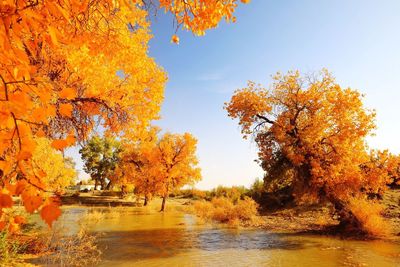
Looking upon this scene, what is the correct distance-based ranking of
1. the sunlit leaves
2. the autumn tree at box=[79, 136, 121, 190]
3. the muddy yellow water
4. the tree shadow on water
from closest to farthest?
the sunlit leaves, the muddy yellow water, the tree shadow on water, the autumn tree at box=[79, 136, 121, 190]

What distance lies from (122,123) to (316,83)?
11.9 meters

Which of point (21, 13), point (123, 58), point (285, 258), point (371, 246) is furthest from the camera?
point (371, 246)

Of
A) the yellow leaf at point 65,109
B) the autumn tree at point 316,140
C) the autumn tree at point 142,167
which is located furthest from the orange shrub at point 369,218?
the autumn tree at point 142,167

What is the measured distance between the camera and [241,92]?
62.5 ft

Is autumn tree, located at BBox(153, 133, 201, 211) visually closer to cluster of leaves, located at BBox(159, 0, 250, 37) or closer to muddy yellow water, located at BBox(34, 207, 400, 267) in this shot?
muddy yellow water, located at BBox(34, 207, 400, 267)

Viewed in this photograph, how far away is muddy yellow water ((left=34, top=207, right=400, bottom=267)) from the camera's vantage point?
11083 millimetres

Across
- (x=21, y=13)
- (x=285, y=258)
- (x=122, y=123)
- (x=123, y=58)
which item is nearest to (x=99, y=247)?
(x=122, y=123)

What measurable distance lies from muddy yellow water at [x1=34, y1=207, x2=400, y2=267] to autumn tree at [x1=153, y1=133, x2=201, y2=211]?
14028 millimetres

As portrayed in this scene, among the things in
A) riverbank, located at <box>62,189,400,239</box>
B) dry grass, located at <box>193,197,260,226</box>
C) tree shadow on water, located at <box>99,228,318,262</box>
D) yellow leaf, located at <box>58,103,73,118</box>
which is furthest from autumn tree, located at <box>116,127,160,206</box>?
yellow leaf, located at <box>58,103,73,118</box>

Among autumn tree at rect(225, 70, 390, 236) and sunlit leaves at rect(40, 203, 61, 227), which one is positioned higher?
autumn tree at rect(225, 70, 390, 236)

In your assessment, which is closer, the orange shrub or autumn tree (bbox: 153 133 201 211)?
the orange shrub

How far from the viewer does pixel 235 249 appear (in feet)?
43.6

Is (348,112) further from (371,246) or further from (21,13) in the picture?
(21,13)

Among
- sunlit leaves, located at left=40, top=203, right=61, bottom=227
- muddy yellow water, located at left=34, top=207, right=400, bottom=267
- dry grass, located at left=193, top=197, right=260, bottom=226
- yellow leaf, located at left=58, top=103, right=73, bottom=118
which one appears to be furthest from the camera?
dry grass, located at left=193, top=197, right=260, bottom=226
